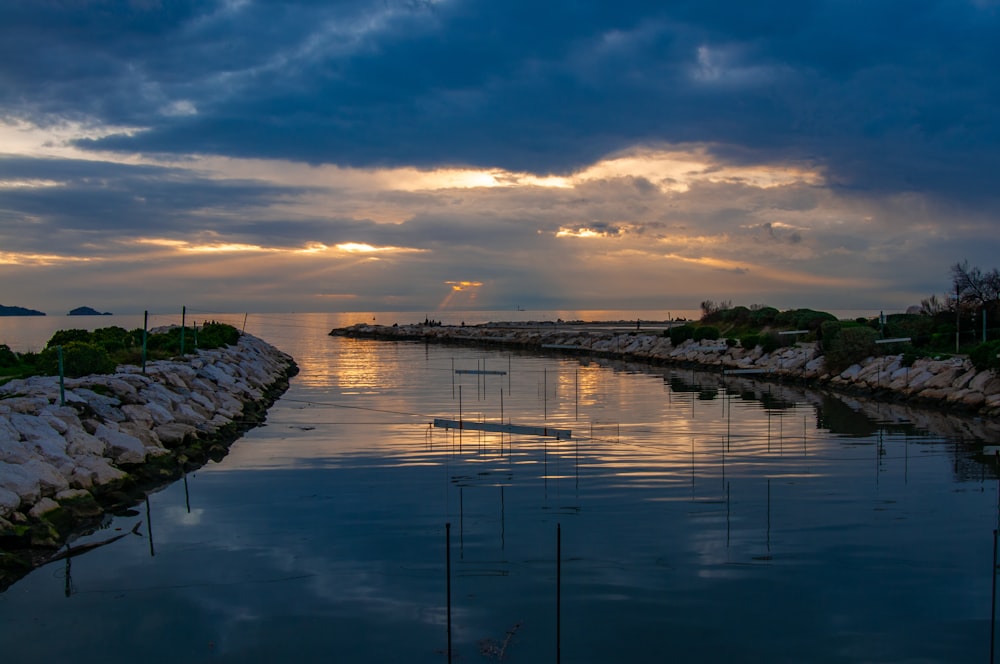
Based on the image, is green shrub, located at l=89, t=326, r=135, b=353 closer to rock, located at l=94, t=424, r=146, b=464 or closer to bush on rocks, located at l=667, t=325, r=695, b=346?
rock, located at l=94, t=424, r=146, b=464

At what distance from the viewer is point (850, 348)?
4025cm

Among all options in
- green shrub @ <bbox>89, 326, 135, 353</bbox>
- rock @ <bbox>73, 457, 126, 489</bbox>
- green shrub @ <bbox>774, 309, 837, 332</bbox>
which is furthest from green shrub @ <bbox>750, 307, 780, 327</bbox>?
rock @ <bbox>73, 457, 126, 489</bbox>

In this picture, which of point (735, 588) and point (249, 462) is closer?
point (735, 588)

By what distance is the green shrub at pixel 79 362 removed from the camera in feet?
71.5

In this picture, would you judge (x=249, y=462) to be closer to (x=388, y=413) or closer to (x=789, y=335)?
(x=388, y=413)

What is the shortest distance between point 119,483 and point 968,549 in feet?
49.0

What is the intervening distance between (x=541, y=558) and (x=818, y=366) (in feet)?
112

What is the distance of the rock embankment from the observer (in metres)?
29.1

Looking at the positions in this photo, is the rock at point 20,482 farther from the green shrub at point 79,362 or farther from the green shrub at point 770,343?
the green shrub at point 770,343

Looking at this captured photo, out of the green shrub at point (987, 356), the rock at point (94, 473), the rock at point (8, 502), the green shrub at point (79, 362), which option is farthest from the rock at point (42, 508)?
the green shrub at point (987, 356)

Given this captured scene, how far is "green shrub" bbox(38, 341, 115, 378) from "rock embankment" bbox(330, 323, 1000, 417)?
91.5ft

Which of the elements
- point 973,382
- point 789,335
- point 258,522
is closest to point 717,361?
point 789,335

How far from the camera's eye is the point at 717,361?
5347cm

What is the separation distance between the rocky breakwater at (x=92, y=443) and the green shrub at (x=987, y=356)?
2568cm
